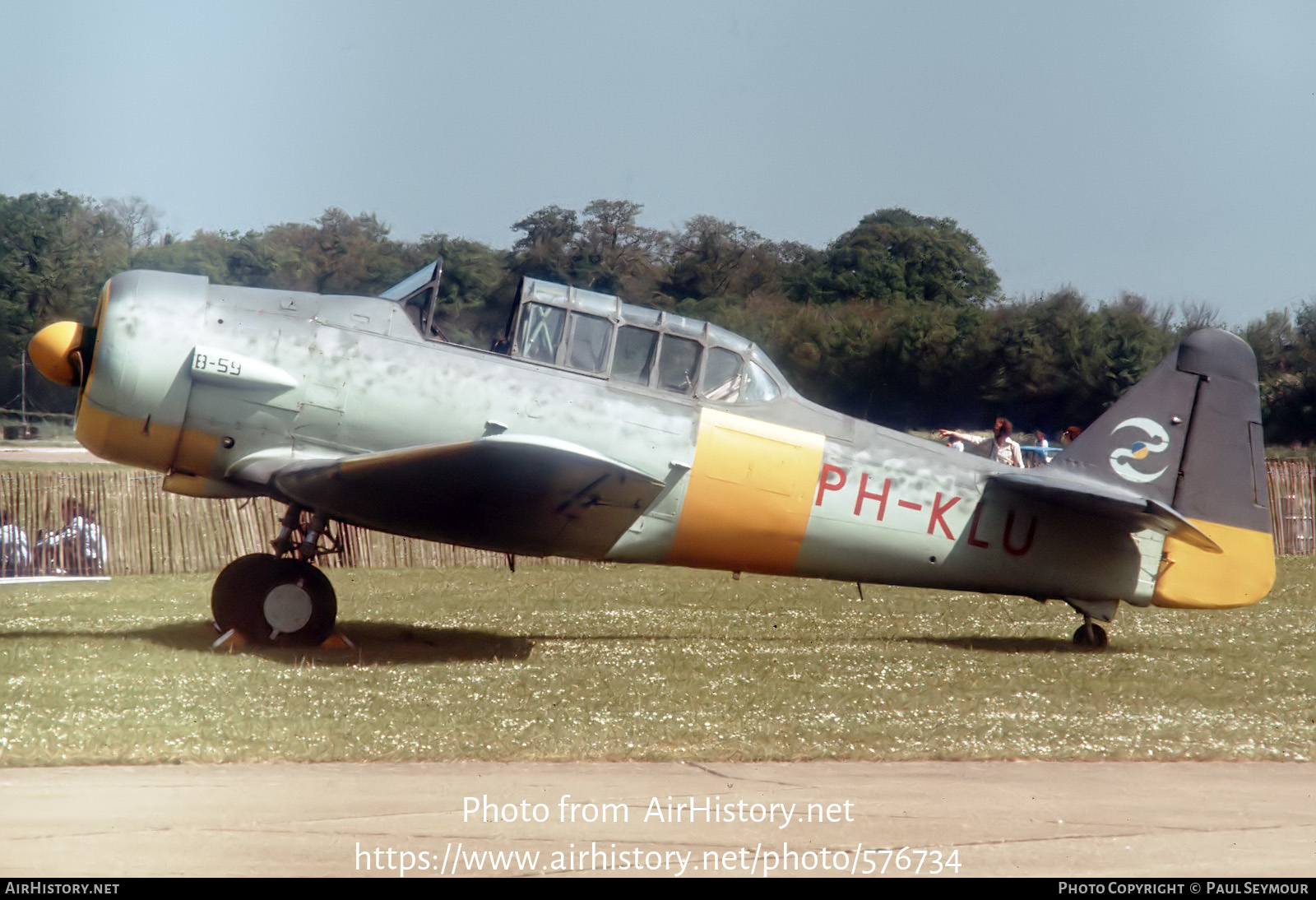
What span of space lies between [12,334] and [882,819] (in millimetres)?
17194

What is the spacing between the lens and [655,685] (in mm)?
7445

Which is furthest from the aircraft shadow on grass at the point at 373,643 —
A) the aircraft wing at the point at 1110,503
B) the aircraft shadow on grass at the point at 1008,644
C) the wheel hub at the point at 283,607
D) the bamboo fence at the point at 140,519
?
the bamboo fence at the point at 140,519

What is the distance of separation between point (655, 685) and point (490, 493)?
166 centimetres

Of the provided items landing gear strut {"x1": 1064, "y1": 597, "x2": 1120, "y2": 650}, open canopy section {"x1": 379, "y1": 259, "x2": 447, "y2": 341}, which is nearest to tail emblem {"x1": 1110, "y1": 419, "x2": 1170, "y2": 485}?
landing gear strut {"x1": 1064, "y1": 597, "x2": 1120, "y2": 650}

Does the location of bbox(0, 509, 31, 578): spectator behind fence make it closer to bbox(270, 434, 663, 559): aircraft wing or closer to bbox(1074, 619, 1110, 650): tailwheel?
bbox(270, 434, 663, 559): aircraft wing

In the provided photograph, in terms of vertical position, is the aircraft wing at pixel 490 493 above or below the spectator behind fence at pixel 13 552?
above

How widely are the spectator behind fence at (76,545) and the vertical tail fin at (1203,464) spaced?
40.9 ft

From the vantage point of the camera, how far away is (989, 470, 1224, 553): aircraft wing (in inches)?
340

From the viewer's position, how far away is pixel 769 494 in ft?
28.5

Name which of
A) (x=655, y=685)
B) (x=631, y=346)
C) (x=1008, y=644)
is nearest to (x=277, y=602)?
(x=655, y=685)

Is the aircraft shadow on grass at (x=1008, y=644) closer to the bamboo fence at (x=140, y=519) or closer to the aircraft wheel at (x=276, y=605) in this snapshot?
the aircraft wheel at (x=276, y=605)

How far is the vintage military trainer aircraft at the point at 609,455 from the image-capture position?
7.89 m

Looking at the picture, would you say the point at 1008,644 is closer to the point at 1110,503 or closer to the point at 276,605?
the point at 1110,503

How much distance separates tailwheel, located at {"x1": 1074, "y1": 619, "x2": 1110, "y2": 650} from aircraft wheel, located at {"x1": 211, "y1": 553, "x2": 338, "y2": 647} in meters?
5.79
